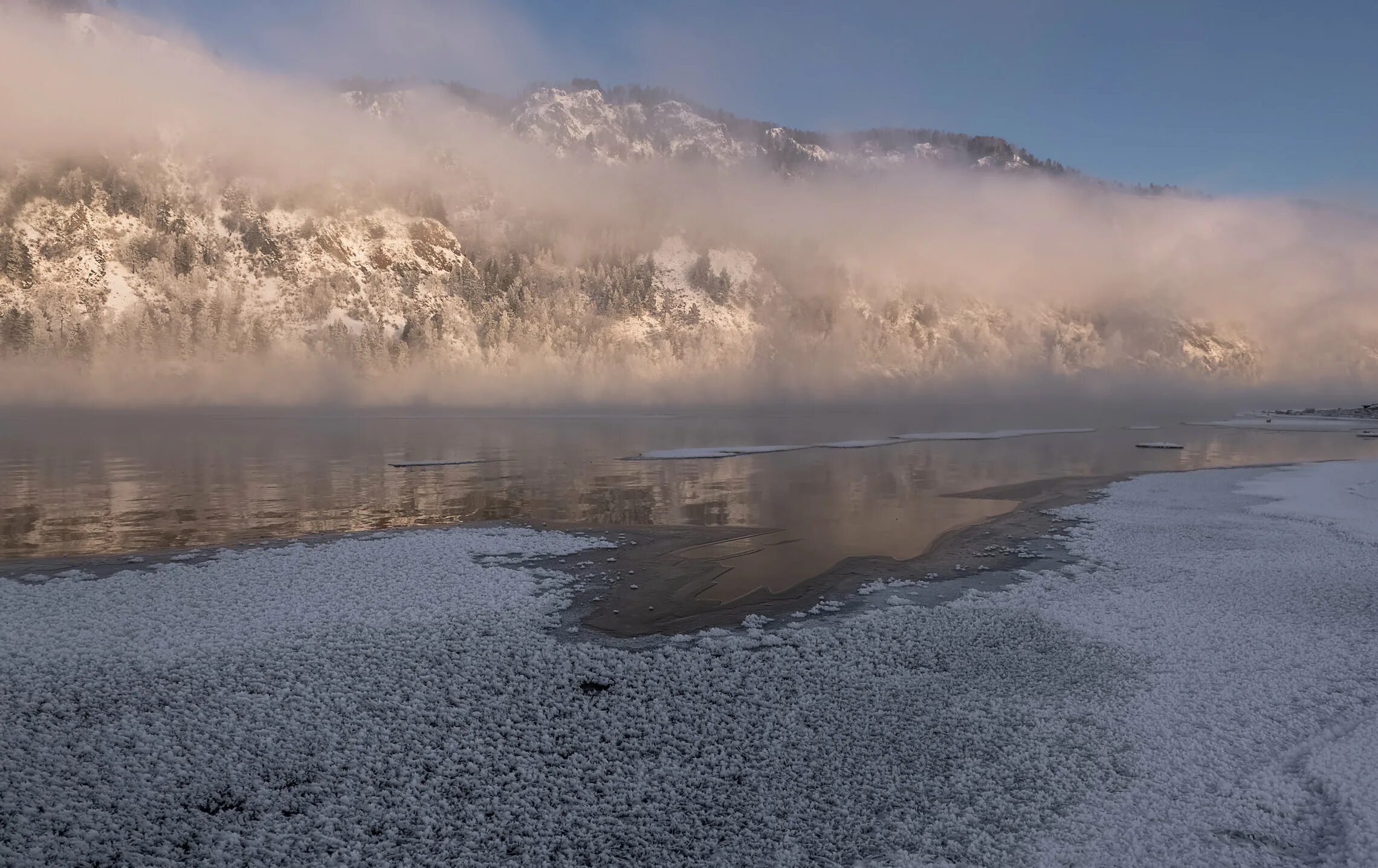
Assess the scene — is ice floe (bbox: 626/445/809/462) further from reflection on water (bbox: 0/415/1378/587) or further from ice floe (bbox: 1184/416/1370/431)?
ice floe (bbox: 1184/416/1370/431)

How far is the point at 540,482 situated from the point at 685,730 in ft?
97.6

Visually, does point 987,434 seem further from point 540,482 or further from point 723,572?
point 723,572

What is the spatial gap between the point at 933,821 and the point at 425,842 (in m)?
4.97

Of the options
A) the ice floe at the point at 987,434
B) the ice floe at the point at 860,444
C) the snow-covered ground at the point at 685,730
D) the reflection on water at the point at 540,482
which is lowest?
the snow-covered ground at the point at 685,730

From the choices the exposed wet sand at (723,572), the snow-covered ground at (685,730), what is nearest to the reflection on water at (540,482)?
the exposed wet sand at (723,572)

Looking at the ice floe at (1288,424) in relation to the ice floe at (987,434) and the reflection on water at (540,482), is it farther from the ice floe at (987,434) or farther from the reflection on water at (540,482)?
the ice floe at (987,434)

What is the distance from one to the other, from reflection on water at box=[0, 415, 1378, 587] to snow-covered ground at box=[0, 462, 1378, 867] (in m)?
6.21

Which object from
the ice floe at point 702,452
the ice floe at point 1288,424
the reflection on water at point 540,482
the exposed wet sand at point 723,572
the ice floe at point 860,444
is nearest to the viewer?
the exposed wet sand at point 723,572

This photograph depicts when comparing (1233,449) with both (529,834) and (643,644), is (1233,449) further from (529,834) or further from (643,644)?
(529,834)

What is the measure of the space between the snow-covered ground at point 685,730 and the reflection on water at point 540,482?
20.4 ft

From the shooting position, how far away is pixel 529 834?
7.13 m

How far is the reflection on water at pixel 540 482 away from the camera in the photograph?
2352cm

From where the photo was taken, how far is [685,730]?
30.4ft

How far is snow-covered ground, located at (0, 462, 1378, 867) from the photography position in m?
7.09
